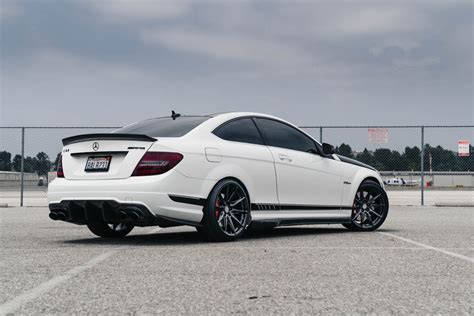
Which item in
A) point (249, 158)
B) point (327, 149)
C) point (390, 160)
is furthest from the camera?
point (390, 160)

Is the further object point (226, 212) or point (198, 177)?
point (226, 212)

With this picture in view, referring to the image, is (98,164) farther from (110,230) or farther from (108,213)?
(110,230)

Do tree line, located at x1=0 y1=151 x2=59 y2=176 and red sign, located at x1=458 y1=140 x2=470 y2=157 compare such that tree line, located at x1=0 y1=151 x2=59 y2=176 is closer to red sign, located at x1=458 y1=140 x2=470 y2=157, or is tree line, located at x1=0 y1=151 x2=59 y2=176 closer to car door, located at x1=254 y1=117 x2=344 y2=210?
car door, located at x1=254 y1=117 x2=344 y2=210

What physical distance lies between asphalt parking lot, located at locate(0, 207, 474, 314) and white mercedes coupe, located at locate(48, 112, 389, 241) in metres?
0.32

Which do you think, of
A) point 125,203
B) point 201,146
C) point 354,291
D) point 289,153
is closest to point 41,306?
point 354,291

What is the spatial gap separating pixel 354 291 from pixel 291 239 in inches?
147

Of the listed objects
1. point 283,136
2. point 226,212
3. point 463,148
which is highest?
point 463,148

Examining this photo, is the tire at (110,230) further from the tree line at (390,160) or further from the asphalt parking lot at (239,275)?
the tree line at (390,160)

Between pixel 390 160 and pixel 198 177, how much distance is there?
13.0 meters

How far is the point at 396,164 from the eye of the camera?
19.7 meters

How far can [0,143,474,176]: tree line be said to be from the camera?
1827 centimetres

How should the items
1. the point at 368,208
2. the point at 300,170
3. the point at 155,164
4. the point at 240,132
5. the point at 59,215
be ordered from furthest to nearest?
1. the point at 368,208
2. the point at 300,170
3. the point at 240,132
4. the point at 59,215
5. the point at 155,164

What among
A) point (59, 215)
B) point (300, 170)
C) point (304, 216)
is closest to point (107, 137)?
point (59, 215)

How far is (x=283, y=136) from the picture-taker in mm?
8672
